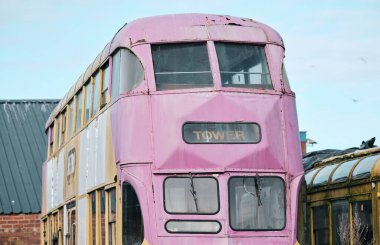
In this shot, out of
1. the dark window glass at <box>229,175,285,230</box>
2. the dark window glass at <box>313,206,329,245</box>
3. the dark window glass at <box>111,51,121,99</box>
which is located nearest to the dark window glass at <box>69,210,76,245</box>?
the dark window glass at <box>111,51,121,99</box>

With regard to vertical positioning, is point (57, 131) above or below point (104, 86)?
above

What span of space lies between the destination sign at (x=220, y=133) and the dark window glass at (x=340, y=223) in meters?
3.44

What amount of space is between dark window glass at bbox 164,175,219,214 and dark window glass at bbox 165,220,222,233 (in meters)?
0.12

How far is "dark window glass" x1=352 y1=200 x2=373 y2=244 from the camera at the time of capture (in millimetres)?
14516

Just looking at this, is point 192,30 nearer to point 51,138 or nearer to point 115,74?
point 115,74

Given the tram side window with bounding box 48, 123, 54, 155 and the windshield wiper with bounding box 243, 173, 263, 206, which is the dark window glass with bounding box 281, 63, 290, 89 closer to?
the windshield wiper with bounding box 243, 173, 263, 206

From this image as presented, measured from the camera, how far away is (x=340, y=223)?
15508 mm

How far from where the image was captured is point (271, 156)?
1226cm

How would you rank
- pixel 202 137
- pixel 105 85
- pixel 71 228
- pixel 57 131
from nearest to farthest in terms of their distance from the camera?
pixel 202 137 → pixel 105 85 → pixel 71 228 → pixel 57 131

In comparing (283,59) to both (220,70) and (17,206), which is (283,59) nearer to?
(220,70)

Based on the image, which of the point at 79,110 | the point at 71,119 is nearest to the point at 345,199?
the point at 79,110

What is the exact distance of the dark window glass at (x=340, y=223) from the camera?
49.3 feet

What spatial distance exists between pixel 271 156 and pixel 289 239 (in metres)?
1.03

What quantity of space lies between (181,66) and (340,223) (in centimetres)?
441
